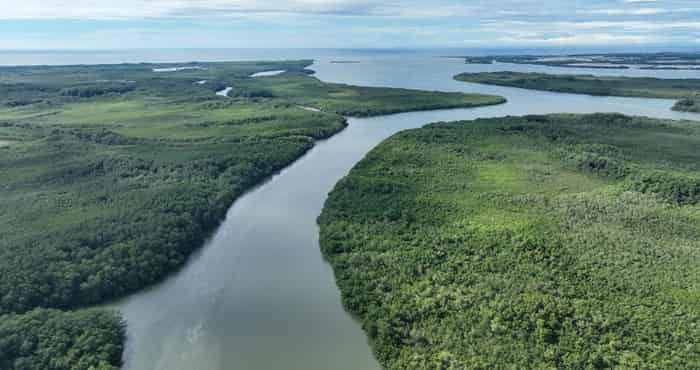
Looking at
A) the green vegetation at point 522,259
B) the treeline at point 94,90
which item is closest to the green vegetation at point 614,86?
the green vegetation at point 522,259

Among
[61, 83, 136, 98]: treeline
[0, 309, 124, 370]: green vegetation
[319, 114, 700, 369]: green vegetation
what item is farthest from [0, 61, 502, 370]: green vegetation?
[319, 114, 700, 369]: green vegetation

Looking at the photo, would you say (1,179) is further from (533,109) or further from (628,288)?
(533,109)

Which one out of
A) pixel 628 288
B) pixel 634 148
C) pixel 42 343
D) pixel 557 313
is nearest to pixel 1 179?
pixel 42 343

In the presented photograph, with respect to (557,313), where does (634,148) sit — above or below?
above

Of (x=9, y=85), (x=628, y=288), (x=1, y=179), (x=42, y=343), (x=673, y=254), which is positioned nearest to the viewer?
(x=42, y=343)

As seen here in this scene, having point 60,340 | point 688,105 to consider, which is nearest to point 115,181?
point 60,340

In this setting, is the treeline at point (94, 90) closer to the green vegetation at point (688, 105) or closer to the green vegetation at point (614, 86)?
the green vegetation at point (614, 86)

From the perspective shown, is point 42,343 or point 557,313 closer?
point 42,343
